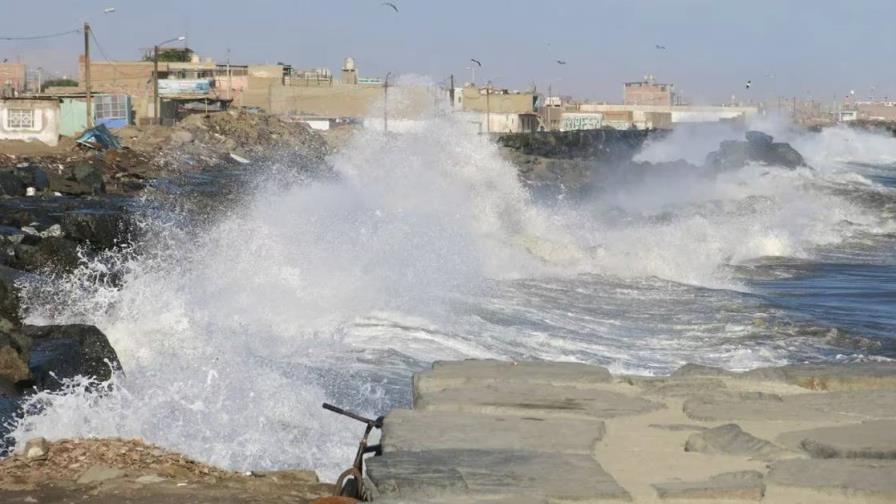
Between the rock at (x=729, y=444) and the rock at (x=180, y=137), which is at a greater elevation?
the rock at (x=180, y=137)

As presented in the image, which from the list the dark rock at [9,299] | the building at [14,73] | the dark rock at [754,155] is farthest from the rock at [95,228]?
the building at [14,73]

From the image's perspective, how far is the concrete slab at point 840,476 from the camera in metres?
3.48

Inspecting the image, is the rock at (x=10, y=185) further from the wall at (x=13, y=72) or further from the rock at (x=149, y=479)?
the wall at (x=13, y=72)

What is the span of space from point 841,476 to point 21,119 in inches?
1463

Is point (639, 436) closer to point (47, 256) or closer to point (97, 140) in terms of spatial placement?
point (47, 256)

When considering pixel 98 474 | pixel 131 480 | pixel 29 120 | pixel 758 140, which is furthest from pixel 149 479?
pixel 758 140

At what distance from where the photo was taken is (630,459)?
391cm

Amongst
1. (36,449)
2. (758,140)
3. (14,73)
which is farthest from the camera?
(14,73)

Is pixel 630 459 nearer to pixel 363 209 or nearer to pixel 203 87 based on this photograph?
pixel 363 209

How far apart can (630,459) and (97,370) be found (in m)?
5.74

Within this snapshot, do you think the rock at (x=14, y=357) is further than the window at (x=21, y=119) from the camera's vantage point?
No

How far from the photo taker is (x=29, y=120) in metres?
37.9

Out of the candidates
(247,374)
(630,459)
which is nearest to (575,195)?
(247,374)

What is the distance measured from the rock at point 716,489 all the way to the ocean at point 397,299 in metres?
2.52
